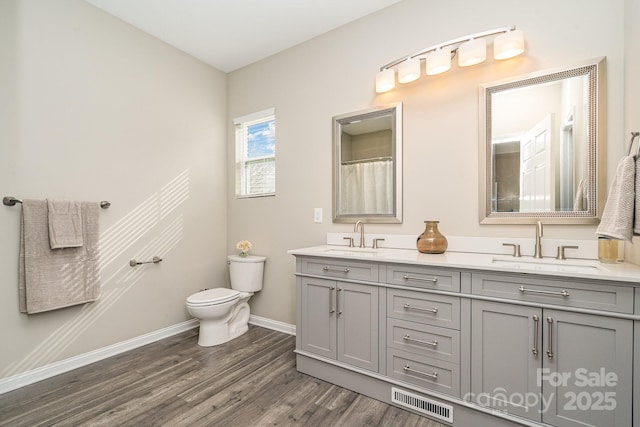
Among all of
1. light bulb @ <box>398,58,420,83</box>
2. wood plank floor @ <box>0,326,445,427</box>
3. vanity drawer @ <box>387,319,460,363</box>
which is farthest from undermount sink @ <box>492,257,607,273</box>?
light bulb @ <box>398,58,420,83</box>

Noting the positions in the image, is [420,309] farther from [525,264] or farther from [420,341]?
[525,264]

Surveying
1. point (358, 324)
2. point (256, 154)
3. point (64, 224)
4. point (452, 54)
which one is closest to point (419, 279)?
point (358, 324)

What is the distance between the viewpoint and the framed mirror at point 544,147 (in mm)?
1594

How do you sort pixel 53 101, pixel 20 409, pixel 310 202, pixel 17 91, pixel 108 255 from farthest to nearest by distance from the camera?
pixel 310 202 → pixel 108 255 → pixel 53 101 → pixel 17 91 → pixel 20 409

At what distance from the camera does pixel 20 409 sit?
1664 millimetres

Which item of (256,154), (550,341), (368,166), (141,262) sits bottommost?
(550,341)

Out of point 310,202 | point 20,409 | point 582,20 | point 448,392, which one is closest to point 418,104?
point 582,20

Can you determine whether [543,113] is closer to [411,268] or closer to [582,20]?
[582,20]

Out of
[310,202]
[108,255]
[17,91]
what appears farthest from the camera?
[310,202]

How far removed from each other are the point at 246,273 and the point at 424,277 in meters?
1.81

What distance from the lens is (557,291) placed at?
50.9 inches

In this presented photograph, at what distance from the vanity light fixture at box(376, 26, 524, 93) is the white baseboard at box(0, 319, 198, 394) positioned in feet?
9.42

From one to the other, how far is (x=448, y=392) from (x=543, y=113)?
68.3 inches

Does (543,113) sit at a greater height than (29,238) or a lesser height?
greater
